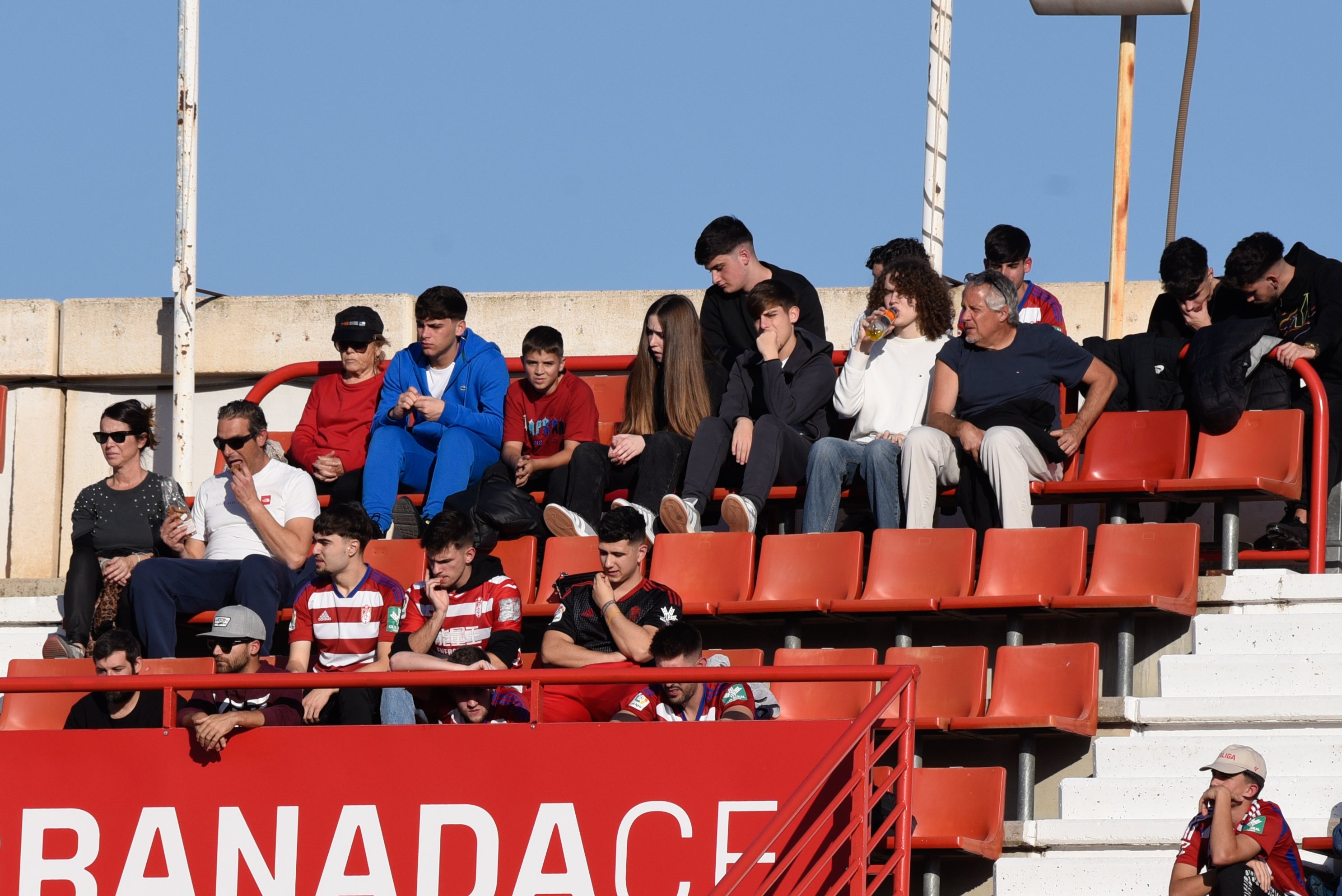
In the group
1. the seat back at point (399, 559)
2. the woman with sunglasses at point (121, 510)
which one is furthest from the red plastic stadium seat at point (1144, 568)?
the woman with sunglasses at point (121, 510)

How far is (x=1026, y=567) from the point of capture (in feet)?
22.2

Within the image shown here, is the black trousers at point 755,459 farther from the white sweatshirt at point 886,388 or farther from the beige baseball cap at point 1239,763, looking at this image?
the beige baseball cap at point 1239,763

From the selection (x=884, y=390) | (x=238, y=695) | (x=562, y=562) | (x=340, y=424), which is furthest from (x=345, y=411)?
(x=884, y=390)

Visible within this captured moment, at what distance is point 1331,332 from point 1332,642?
1.40m

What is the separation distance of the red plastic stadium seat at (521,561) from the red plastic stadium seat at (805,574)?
0.83m

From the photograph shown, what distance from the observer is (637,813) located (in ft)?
18.5

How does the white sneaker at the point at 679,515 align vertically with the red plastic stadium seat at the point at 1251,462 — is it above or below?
below

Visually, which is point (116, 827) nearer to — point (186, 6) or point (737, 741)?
point (737, 741)

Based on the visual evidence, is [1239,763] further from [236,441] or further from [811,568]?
[236,441]

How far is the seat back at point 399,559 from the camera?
7.53 metres

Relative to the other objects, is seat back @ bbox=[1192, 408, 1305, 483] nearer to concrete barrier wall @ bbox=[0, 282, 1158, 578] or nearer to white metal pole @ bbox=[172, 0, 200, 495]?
concrete barrier wall @ bbox=[0, 282, 1158, 578]

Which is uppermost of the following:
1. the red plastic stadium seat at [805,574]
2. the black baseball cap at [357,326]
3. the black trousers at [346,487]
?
the black baseball cap at [357,326]

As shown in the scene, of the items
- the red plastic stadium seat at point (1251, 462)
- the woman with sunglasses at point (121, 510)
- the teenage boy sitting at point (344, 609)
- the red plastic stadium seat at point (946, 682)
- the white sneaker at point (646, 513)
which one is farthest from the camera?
the woman with sunglasses at point (121, 510)

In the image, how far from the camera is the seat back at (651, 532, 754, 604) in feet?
23.3
